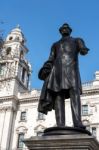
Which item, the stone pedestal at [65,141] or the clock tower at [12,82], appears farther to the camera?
the clock tower at [12,82]

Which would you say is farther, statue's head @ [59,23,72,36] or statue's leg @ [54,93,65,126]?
statue's head @ [59,23,72,36]

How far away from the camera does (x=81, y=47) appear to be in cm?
730

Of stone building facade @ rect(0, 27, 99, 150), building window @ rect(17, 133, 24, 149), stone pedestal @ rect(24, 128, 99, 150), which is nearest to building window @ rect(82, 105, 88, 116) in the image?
stone building facade @ rect(0, 27, 99, 150)

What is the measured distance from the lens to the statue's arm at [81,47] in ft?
23.8

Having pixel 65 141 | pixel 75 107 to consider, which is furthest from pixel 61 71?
pixel 65 141

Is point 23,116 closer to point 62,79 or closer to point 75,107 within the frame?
point 62,79

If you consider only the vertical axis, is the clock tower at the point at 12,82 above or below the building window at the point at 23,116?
above

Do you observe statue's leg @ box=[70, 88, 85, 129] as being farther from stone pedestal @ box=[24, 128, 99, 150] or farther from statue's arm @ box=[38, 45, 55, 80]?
statue's arm @ box=[38, 45, 55, 80]

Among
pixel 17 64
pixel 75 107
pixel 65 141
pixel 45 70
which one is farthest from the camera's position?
pixel 17 64

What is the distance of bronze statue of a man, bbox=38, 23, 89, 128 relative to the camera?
6730 millimetres

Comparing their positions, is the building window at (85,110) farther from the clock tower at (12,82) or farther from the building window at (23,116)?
the clock tower at (12,82)

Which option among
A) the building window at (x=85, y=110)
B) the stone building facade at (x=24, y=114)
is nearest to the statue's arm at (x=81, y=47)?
the stone building facade at (x=24, y=114)

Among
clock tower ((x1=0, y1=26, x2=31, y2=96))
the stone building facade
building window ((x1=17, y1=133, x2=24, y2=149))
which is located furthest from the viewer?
clock tower ((x1=0, y1=26, x2=31, y2=96))

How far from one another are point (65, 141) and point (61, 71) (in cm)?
175
